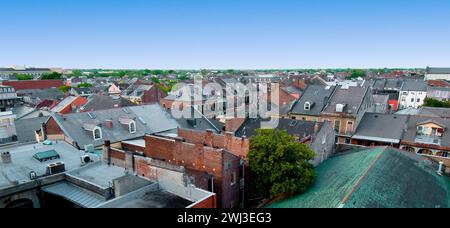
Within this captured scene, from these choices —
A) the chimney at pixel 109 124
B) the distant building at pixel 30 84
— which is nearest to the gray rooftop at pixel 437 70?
the chimney at pixel 109 124

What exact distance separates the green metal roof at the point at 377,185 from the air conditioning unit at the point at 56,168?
641 inches

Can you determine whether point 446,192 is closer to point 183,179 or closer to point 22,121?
point 183,179

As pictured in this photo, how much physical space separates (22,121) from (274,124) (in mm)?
34939

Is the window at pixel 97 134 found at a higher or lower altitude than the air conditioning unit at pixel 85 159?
higher

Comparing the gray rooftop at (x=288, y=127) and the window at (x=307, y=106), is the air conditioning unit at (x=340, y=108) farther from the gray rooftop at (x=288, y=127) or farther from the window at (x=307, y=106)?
the gray rooftop at (x=288, y=127)

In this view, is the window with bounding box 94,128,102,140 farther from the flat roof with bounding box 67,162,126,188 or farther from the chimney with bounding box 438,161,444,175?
the chimney with bounding box 438,161,444,175

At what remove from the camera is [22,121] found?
40.4m

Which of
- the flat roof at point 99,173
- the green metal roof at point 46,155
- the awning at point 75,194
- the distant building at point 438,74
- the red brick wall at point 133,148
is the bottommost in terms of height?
the awning at point 75,194

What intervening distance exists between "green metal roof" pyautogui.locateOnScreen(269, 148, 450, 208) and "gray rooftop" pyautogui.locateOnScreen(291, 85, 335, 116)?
17.4 m

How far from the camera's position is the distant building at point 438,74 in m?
138

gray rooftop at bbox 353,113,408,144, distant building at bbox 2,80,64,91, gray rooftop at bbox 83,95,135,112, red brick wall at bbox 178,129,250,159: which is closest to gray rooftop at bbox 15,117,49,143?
gray rooftop at bbox 83,95,135,112

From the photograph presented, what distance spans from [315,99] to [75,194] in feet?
125

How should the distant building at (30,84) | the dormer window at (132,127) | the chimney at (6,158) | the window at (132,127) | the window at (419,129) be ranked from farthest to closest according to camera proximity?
1. the distant building at (30,84)
2. the window at (419,129)
3. the window at (132,127)
4. the dormer window at (132,127)
5. the chimney at (6,158)

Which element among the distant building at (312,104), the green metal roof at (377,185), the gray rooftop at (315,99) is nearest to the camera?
the green metal roof at (377,185)
